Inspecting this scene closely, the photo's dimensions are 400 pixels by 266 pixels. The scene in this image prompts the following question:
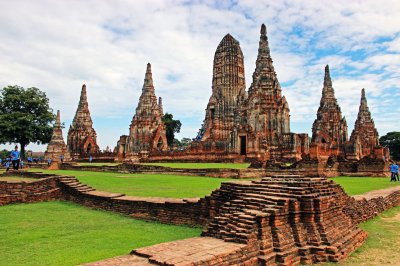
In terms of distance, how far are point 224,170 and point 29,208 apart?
11.5 metres

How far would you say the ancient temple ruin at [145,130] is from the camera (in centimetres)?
4097

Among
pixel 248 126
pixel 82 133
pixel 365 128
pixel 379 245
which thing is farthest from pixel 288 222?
pixel 365 128

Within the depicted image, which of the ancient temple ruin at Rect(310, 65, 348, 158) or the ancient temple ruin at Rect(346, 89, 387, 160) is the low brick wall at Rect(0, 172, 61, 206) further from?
the ancient temple ruin at Rect(346, 89, 387, 160)

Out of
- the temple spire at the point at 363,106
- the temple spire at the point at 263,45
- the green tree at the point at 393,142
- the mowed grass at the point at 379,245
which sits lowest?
the mowed grass at the point at 379,245

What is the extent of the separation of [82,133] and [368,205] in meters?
44.1

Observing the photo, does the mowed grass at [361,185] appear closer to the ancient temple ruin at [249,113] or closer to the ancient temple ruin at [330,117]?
the ancient temple ruin at [249,113]

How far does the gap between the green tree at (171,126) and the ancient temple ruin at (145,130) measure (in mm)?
25458

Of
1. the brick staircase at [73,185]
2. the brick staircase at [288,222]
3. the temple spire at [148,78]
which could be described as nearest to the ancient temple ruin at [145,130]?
the temple spire at [148,78]

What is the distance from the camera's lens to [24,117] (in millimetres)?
44438

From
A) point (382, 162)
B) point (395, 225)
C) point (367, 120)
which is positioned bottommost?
point (395, 225)

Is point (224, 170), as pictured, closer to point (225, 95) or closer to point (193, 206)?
point (193, 206)

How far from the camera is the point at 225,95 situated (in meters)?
44.5

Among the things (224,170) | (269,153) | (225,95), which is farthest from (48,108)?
(224,170)

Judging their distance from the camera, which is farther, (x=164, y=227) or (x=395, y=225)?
(x=395, y=225)
